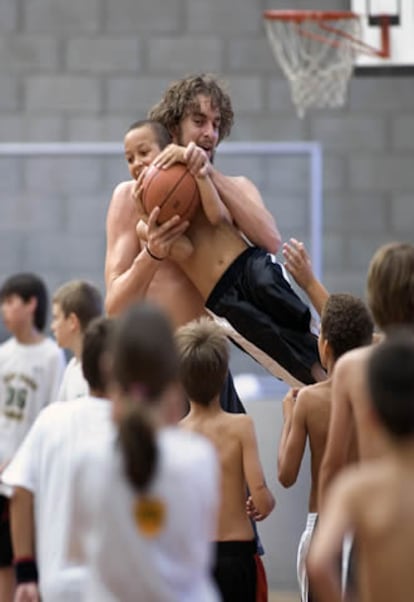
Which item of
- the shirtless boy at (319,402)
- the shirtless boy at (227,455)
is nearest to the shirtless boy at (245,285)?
the shirtless boy at (319,402)

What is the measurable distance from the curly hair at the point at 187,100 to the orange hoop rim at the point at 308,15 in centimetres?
424

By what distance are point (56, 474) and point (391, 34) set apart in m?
5.81

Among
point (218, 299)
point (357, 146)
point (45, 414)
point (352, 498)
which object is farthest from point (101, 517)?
point (357, 146)

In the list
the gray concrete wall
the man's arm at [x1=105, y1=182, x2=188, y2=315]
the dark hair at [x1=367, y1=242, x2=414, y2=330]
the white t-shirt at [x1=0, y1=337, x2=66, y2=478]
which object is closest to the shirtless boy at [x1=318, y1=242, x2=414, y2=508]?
the dark hair at [x1=367, y1=242, x2=414, y2=330]

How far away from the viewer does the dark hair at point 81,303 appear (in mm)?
6805

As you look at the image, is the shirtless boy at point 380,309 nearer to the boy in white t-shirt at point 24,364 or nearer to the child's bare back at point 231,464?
the child's bare back at point 231,464

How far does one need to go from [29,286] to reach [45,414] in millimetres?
4070

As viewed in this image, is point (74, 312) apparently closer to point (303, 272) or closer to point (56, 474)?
point (303, 272)

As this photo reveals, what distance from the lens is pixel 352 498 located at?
115 inches

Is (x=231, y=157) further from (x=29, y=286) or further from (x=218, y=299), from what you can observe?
(x=218, y=299)

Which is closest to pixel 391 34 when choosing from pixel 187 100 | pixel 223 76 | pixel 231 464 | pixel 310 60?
pixel 310 60

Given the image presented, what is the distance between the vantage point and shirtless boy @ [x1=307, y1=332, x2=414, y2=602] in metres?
2.91

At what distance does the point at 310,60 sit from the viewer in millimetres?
10352

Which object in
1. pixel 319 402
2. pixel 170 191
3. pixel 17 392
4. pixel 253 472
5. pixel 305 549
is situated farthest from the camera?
pixel 17 392
